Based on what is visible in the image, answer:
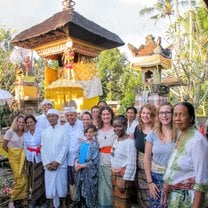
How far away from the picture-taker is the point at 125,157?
4.18 m

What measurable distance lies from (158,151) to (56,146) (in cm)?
243

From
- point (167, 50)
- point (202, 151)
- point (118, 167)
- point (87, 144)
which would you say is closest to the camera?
point (202, 151)

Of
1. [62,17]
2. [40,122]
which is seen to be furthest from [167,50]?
[40,122]

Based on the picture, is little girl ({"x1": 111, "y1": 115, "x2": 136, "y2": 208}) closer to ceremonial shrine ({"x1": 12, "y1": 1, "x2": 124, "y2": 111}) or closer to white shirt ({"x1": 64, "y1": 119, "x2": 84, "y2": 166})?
white shirt ({"x1": 64, "y1": 119, "x2": 84, "y2": 166})

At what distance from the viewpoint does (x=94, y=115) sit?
5.55 meters

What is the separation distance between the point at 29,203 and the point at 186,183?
3987mm

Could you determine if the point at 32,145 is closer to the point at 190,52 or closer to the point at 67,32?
the point at 67,32

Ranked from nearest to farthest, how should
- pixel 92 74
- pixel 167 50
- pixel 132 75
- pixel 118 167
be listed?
1. pixel 118 167
2. pixel 92 74
3. pixel 167 50
4. pixel 132 75

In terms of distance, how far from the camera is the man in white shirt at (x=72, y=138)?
5.47m

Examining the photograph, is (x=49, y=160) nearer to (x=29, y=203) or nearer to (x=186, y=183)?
(x=29, y=203)

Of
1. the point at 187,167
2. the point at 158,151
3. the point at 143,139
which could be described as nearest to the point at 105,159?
the point at 143,139

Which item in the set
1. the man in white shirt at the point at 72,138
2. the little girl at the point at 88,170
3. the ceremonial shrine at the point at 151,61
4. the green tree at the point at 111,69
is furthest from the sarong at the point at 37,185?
the green tree at the point at 111,69

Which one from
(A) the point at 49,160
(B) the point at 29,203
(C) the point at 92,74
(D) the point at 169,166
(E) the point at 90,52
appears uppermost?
(E) the point at 90,52

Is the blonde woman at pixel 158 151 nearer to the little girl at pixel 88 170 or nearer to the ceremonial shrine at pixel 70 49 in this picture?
the little girl at pixel 88 170
